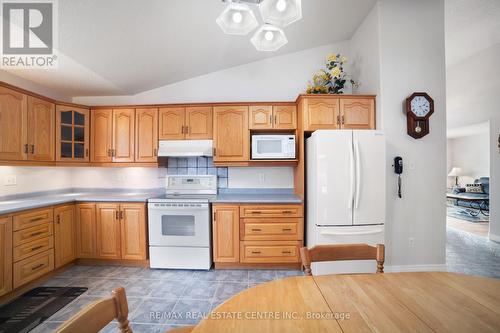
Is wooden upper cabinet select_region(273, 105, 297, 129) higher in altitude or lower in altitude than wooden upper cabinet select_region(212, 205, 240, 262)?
higher

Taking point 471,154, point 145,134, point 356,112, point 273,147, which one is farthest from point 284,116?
point 471,154

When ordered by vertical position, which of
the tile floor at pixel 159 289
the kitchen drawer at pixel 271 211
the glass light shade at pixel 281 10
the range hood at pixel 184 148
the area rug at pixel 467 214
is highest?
the glass light shade at pixel 281 10

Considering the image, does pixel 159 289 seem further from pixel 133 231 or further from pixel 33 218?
pixel 33 218

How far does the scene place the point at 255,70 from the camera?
326cm

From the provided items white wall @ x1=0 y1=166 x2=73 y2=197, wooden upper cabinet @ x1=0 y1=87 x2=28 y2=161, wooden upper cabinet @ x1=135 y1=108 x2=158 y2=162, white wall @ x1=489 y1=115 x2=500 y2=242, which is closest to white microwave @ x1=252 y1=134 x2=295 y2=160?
wooden upper cabinet @ x1=135 y1=108 x2=158 y2=162

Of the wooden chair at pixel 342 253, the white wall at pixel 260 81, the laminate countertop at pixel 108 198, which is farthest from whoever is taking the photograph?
the white wall at pixel 260 81

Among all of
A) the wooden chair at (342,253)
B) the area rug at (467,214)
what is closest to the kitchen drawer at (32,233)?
the wooden chair at (342,253)

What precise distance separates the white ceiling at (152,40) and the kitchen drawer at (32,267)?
217cm

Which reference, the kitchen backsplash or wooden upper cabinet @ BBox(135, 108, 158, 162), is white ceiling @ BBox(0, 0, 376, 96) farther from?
the kitchen backsplash

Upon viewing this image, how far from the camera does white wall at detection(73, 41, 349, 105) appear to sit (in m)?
3.21

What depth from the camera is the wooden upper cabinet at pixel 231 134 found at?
289 cm

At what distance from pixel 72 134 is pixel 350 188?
144 inches

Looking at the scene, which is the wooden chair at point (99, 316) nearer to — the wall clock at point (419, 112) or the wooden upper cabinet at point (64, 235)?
the wooden upper cabinet at point (64, 235)

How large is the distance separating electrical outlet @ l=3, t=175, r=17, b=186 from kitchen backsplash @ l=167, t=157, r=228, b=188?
1.78 metres
